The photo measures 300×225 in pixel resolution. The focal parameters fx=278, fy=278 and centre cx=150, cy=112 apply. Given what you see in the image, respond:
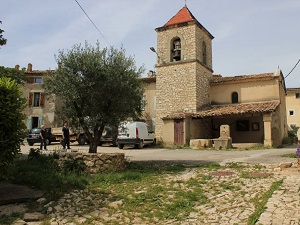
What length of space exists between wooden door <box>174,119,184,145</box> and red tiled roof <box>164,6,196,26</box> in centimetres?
844

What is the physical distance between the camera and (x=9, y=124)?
5.20m

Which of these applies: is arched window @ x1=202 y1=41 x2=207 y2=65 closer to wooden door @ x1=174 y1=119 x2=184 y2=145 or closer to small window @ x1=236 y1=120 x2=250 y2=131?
small window @ x1=236 y1=120 x2=250 y2=131

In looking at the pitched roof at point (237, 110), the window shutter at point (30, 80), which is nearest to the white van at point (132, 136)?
the pitched roof at point (237, 110)

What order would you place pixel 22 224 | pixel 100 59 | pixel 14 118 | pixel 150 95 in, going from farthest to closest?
pixel 150 95 < pixel 100 59 < pixel 14 118 < pixel 22 224

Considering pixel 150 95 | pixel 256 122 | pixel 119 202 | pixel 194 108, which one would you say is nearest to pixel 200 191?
pixel 119 202

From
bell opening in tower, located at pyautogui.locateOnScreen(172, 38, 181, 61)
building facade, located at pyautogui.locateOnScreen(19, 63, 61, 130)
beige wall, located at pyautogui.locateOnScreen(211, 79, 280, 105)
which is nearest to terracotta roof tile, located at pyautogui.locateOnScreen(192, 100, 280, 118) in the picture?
beige wall, located at pyautogui.locateOnScreen(211, 79, 280, 105)

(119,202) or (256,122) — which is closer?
(119,202)

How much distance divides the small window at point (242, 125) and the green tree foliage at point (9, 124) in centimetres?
1987

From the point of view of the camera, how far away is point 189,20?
74.0 ft

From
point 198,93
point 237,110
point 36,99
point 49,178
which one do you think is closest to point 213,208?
point 49,178

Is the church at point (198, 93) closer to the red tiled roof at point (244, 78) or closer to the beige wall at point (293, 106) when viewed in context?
the red tiled roof at point (244, 78)

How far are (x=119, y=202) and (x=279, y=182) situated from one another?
372 centimetres

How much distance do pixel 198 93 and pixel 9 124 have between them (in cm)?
1821

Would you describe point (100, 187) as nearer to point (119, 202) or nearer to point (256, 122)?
point (119, 202)
